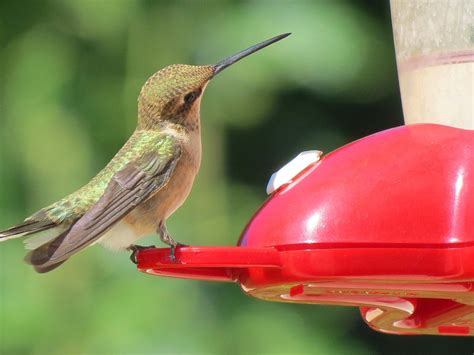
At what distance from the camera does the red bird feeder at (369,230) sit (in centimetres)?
303

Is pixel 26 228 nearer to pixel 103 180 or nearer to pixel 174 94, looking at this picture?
pixel 103 180

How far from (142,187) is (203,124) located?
2194 mm

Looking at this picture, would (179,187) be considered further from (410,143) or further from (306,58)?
(306,58)

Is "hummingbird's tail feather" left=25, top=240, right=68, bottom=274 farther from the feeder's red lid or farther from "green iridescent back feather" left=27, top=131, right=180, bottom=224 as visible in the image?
the feeder's red lid

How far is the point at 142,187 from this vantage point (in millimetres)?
4168

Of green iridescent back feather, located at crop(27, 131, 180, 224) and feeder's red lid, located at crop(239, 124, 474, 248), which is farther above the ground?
green iridescent back feather, located at crop(27, 131, 180, 224)

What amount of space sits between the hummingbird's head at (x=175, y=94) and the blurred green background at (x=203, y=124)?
1.39 metres

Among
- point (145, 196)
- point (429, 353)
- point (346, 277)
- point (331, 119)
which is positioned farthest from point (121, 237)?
point (429, 353)

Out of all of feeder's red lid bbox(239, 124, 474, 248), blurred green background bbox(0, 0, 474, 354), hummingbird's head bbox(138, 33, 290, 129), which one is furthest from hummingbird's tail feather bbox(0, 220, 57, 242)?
blurred green background bbox(0, 0, 474, 354)

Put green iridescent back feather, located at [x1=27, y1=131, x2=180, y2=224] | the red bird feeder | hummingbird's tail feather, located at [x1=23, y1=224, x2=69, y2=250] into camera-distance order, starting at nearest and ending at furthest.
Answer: the red bird feeder < hummingbird's tail feather, located at [x1=23, y1=224, x2=69, y2=250] < green iridescent back feather, located at [x1=27, y1=131, x2=180, y2=224]

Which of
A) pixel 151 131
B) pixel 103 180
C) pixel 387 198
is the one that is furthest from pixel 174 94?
pixel 387 198

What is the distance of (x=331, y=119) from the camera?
22.6 ft

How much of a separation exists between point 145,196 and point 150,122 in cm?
65

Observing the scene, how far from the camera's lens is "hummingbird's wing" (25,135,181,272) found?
3.84 m
